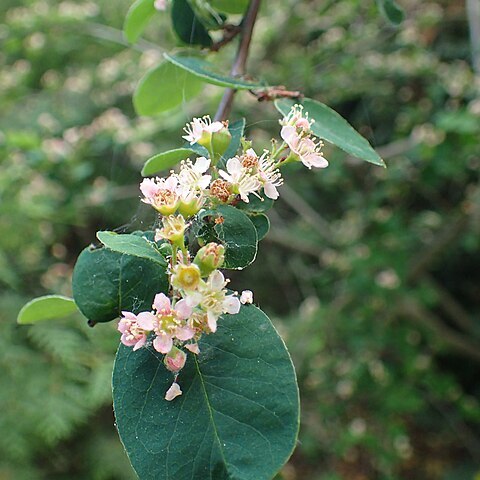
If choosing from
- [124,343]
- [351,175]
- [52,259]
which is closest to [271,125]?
[351,175]

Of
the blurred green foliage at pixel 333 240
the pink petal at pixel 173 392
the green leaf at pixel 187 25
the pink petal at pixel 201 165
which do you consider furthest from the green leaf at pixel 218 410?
the blurred green foliage at pixel 333 240

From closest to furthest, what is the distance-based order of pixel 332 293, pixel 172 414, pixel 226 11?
pixel 172 414 < pixel 226 11 < pixel 332 293

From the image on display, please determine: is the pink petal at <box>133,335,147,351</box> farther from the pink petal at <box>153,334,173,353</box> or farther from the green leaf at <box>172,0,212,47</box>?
the green leaf at <box>172,0,212,47</box>

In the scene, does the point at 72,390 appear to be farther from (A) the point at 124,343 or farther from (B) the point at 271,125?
(A) the point at 124,343

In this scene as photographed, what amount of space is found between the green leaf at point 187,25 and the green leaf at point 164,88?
0.12 ft

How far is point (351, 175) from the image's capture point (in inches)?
74.0

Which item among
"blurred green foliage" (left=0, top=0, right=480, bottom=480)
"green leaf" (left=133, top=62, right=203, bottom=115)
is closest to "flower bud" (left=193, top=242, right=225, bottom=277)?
"green leaf" (left=133, top=62, right=203, bottom=115)

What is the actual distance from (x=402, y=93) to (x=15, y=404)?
1.57m

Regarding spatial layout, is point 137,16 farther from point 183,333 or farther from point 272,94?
point 183,333

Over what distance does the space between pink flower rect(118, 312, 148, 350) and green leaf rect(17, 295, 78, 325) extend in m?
0.11

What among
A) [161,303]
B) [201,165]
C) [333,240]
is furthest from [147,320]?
[333,240]

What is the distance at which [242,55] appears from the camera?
0.57m

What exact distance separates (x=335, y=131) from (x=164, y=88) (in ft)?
0.68

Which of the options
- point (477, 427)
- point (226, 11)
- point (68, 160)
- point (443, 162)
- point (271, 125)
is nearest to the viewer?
point (226, 11)
